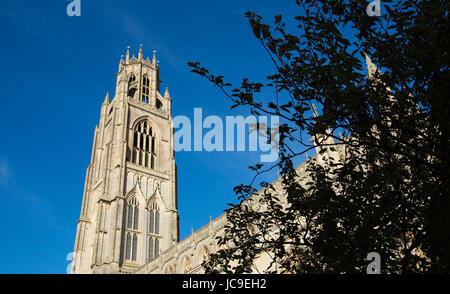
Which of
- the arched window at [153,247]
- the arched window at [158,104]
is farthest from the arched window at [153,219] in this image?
the arched window at [158,104]

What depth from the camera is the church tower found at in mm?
41250

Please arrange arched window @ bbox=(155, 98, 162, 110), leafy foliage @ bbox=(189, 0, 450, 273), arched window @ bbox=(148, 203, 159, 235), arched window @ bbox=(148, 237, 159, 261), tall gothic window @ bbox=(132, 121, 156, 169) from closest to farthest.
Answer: leafy foliage @ bbox=(189, 0, 450, 273) < arched window @ bbox=(148, 237, 159, 261) < arched window @ bbox=(148, 203, 159, 235) < tall gothic window @ bbox=(132, 121, 156, 169) < arched window @ bbox=(155, 98, 162, 110)

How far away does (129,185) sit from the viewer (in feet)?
150

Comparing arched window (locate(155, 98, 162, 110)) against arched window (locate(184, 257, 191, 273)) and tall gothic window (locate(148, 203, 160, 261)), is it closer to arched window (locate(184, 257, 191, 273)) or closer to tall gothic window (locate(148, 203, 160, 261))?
tall gothic window (locate(148, 203, 160, 261))

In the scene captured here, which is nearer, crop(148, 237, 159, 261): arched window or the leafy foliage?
the leafy foliage

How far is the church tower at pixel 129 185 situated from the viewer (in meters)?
41.2

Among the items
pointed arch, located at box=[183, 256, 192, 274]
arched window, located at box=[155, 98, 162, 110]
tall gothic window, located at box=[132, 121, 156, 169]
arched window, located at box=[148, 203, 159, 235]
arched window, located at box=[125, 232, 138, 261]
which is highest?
arched window, located at box=[155, 98, 162, 110]

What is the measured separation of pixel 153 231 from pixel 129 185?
6.05m

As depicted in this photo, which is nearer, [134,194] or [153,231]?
[153,231]

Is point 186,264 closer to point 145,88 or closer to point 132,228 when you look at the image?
point 132,228

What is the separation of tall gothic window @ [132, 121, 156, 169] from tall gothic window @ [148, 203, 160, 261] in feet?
20.2

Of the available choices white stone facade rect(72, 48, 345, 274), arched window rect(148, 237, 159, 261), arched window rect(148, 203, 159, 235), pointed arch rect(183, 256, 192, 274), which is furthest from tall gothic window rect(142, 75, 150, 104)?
pointed arch rect(183, 256, 192, 274)

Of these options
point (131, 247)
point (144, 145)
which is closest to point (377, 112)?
point (131, 247)
